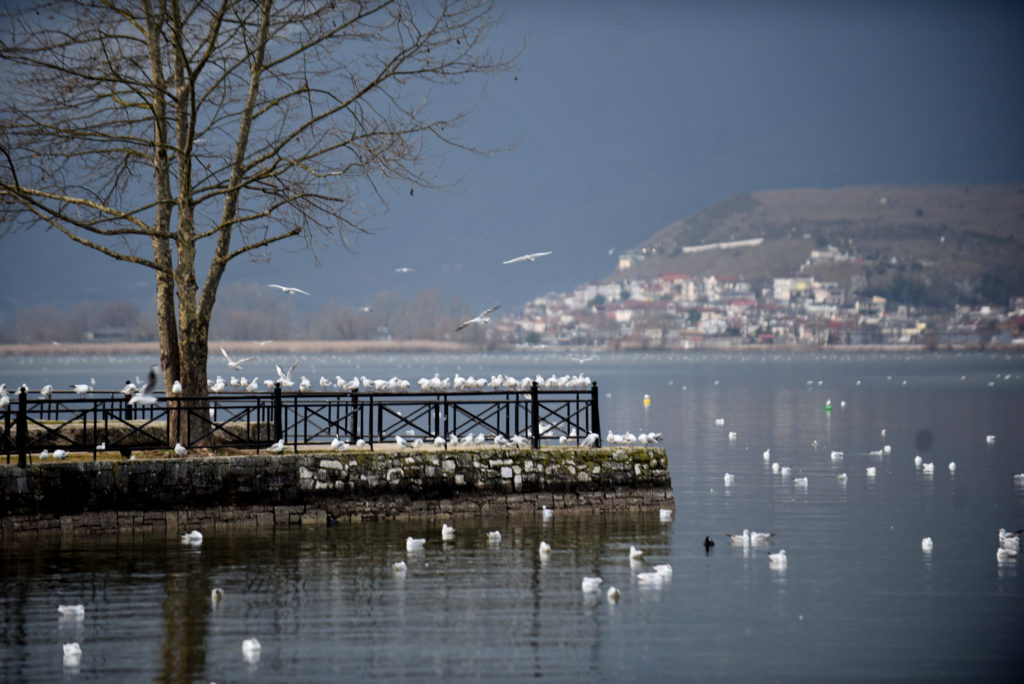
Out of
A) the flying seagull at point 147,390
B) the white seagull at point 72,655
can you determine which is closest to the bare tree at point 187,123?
the flying seagull at point 147,390

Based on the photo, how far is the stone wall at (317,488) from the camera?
21.5 metres

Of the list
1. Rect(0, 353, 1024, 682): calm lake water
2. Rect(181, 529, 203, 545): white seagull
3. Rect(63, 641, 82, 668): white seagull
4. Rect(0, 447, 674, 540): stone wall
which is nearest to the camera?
Rect(63, 641, 82, 668): white seagull

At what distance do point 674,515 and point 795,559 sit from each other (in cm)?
510

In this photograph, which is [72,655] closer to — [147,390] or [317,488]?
[147,390]

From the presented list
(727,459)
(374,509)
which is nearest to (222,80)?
(374,509)

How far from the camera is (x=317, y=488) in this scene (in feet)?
76.8

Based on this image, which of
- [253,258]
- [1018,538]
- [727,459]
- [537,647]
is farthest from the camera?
[727,459]

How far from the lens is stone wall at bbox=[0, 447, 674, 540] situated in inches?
848

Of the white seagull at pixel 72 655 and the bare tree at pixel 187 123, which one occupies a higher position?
the bare tree at pixel 187 123

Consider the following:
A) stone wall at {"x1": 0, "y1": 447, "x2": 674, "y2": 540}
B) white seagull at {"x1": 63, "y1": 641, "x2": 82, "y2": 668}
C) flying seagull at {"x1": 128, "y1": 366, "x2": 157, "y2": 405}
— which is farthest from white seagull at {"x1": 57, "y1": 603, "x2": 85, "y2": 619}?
stone wall at {"x1": 0, "y1": 447, "x2": 674, "y2": 540}

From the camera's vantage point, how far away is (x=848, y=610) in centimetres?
1728

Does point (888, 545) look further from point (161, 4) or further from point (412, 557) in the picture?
point (161, 4)

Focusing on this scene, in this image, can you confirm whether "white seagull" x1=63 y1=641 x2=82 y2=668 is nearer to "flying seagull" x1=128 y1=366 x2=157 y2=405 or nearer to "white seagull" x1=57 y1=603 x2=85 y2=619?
"white seagull" x1=57 y1=603 x2=85 y2=619

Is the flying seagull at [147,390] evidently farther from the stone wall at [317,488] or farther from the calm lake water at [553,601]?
the calm lake water at [553,601]
